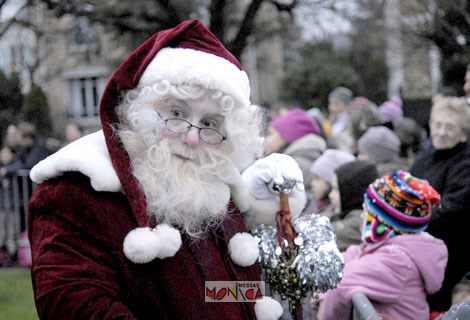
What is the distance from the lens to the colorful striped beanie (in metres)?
3.11

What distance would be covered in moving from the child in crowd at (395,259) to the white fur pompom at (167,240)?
3.80ft

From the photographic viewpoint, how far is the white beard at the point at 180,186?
86.3 inches

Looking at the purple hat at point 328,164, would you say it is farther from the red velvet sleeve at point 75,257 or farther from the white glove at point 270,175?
the red velvet sleeve at point 75,257

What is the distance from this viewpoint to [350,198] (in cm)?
391

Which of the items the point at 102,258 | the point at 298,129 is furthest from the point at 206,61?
the point at 298,129

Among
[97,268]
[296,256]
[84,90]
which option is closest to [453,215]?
[296,256]

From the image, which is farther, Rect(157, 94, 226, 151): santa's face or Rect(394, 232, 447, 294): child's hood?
Rect(394, 232, 447, 294): child's hood

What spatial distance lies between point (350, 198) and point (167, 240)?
6.75 feet

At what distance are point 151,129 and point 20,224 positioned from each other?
6.13m

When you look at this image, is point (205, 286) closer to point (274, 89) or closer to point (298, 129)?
point (298, 129)

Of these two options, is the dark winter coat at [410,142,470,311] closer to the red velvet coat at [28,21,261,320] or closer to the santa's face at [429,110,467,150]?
the santa's face at [429,110,467,150]

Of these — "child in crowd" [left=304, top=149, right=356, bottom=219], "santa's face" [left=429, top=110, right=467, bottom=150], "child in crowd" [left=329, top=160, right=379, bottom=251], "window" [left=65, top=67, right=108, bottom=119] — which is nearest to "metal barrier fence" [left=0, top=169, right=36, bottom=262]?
"child in crowd" [left=304, top=149, right=356, bottom=219]

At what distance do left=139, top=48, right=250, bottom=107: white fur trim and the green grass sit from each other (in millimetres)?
3803

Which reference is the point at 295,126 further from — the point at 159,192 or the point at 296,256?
the point at 159,192
